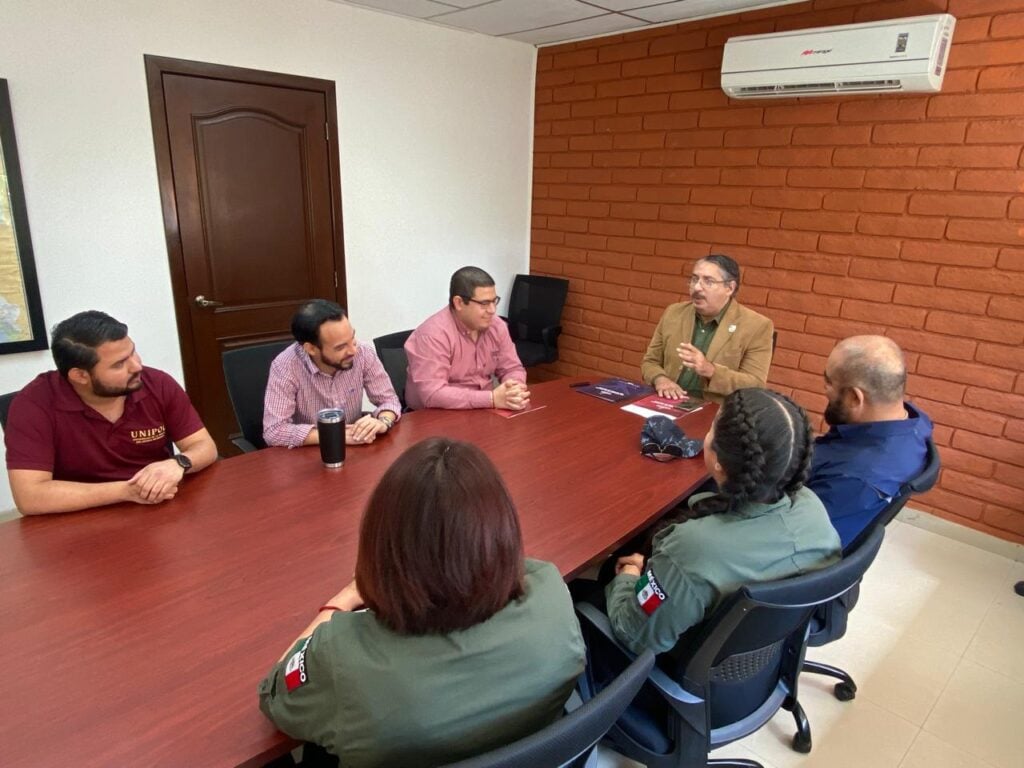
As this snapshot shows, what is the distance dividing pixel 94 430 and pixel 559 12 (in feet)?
10.4

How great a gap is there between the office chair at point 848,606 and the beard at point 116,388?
179cm

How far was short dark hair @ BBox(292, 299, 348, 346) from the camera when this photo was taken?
6.45 ft

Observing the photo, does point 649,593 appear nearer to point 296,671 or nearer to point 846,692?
point 296,671

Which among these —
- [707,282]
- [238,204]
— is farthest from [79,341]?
[707,282]

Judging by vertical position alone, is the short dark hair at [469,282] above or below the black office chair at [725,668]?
above

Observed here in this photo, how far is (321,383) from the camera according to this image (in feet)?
6.91

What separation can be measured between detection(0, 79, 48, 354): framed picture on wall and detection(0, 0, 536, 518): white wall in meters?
0.05

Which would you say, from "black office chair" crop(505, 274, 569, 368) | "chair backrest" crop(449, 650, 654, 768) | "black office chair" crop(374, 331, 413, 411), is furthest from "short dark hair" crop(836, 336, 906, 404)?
"black office chair" crop(505, 274, 569, 368)

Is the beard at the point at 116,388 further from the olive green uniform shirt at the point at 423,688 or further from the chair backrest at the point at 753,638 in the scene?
the chair backrest at the point at 753,638

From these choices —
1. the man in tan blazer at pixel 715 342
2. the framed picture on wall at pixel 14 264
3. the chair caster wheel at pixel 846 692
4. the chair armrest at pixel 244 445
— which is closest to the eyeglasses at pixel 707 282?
the man in tan blazer at pixel 715 342

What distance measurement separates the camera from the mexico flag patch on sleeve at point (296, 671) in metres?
0.86

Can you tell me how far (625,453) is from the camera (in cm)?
193

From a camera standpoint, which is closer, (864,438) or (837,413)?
(864,438)

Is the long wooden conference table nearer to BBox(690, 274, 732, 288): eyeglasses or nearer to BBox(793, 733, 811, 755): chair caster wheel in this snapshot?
BBox(793, 733, 811, 755): chair caster wheel
